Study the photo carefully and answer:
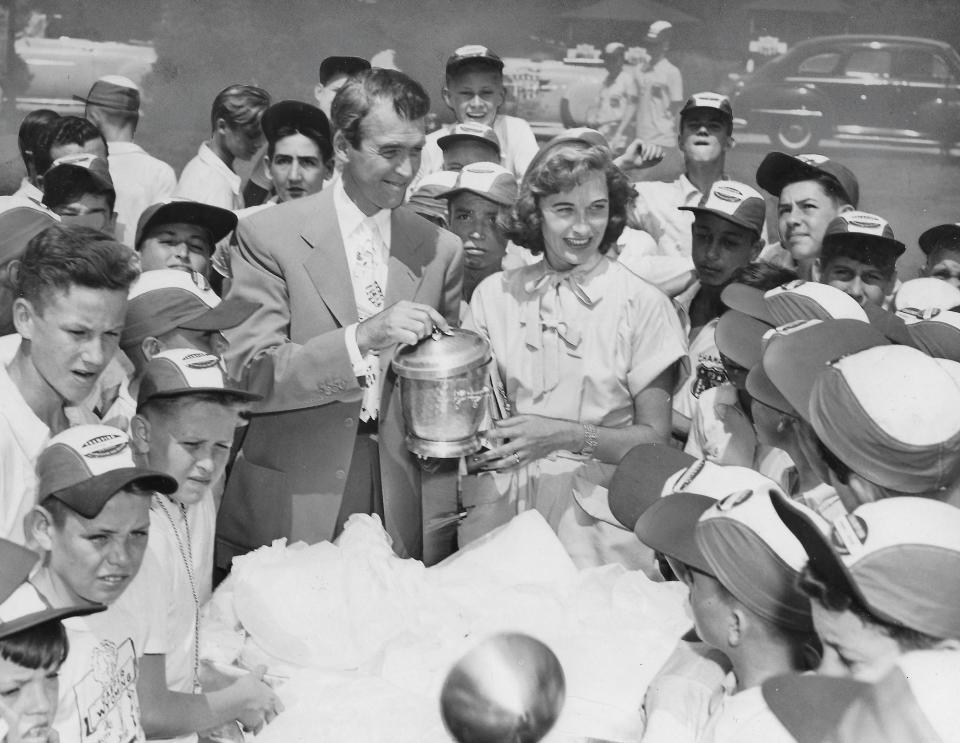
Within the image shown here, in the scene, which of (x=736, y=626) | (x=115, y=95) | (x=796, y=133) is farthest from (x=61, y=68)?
(x=736, y=626)

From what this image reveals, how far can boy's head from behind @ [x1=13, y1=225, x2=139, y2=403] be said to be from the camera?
10.3ft

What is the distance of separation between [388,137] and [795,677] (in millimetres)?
2254

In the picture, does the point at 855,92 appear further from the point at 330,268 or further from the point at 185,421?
the point at 185,421

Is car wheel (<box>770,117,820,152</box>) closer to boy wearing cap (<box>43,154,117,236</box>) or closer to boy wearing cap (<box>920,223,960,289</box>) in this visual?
boy wearing cap (<box>920,223,960,289</box>)

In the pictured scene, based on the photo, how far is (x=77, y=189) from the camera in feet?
16.3

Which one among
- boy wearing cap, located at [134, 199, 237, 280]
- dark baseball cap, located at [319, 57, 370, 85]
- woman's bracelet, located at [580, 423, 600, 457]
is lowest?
woman's bracelet, located at [580, 423, 600, 457]

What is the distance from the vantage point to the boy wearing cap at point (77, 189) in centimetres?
491

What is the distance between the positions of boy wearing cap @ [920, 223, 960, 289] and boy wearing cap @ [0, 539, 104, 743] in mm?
4313

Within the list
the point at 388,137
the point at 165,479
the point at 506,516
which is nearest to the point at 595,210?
the point at 388,137

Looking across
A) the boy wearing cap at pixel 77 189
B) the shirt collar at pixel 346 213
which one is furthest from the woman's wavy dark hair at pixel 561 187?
the boy wearing cap at pixel 77 189

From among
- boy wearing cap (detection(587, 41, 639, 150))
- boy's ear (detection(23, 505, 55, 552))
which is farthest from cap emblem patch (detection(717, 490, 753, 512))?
boy wearing cap (detection(587, 41, 639, 150))

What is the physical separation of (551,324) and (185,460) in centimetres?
124

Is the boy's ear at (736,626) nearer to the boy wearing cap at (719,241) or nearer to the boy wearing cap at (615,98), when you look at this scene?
the boy wearing cap at (719,241)

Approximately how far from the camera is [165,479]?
2854mm
